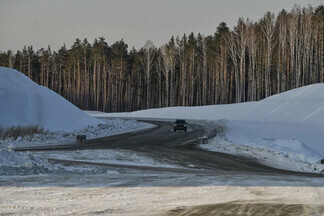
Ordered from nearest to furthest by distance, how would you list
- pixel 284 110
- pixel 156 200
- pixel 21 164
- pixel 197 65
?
pixel 156 200 < pixel 21 164 < pixel 284 110 < pixel 197 65

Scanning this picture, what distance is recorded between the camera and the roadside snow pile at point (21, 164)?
507 inches

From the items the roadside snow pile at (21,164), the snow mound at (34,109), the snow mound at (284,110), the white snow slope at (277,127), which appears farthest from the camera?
the snow mound at (284,110)

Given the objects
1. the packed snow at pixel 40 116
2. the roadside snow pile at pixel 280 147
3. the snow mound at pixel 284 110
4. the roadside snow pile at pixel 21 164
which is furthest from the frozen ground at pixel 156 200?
the snow mound at pixel 284 110

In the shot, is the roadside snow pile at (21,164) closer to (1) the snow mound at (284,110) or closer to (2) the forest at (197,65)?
(1) the snow mound at (284,110)

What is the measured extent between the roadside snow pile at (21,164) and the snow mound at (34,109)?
18439mm

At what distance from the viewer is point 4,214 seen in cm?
723

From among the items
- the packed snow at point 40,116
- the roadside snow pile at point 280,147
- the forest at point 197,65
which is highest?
the forest at point 197,65

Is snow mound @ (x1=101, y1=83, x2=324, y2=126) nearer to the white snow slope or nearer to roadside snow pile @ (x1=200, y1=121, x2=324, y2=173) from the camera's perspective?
A: the white snow slope

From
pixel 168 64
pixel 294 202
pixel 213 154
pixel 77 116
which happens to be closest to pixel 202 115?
pixel 77 116

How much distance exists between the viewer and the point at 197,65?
94062mm

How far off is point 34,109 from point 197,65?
6201 centimetres

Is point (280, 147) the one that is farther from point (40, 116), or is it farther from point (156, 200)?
point (40, 116)

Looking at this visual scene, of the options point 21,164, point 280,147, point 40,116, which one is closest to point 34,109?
point 40,116

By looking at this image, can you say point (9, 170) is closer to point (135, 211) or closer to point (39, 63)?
point (135, 211)
